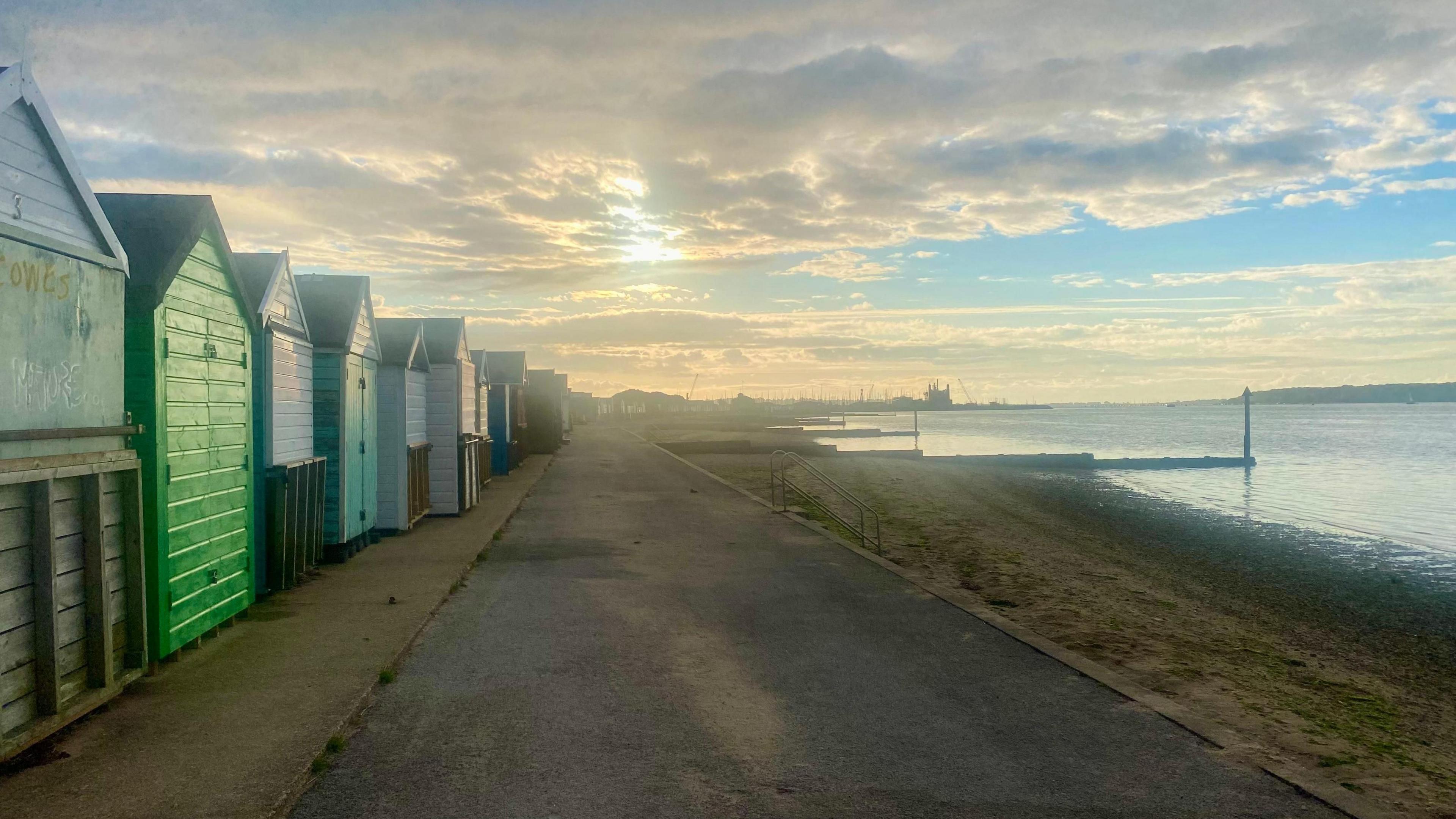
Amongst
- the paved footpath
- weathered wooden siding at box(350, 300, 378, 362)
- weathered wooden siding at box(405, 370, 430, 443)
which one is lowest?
the paved footpath

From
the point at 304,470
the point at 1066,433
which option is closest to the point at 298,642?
the point at 304,470

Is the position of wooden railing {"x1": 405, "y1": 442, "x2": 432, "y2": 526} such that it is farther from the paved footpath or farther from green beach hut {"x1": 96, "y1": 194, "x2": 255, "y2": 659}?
green beach hut {"x1": 96, "y1": 194, "x2": 255, "y2": 659}

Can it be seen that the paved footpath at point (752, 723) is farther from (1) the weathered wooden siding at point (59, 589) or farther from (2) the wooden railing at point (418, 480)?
(2) the wooden railing at point (418, 480)

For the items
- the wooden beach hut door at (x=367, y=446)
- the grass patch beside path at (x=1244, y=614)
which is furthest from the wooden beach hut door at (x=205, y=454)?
the grass patch beside path at (x=1244, y=614)

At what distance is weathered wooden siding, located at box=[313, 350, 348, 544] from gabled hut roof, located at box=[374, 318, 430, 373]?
6.62 ft

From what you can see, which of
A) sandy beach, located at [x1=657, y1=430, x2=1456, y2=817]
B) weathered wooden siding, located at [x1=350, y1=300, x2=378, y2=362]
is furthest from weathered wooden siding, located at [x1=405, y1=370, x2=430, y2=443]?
sandy beach, located at [x1=657, y1=430, x2=1456, y2=817]

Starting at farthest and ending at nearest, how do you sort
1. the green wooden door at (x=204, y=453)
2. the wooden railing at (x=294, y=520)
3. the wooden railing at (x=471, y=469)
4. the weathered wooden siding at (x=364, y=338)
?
the wooden railing at (x=471, y=469) → the weathered wooden siding at (x=364, y=338) → the wooden railing at (x=294, y=520) → the green wooden door at (x=204, y=453)

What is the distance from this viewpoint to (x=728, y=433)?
239 feet

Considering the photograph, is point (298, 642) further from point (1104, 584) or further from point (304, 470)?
point (1104, 584)

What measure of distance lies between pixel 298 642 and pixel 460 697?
237 centimetres

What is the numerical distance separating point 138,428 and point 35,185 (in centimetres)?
189

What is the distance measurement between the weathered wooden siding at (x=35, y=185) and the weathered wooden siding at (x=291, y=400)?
13.9 feet

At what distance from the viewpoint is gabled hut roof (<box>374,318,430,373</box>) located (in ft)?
51.1

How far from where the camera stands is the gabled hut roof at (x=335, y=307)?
41.4 ft
